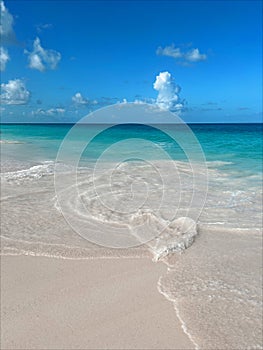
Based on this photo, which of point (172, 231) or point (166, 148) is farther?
point (166, 148)

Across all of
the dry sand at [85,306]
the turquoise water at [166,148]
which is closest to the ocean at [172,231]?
the dry sand at [85,306]

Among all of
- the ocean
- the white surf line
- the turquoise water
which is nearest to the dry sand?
the white surf line

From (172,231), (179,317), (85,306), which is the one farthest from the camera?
(172,231)

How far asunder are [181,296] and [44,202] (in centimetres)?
448

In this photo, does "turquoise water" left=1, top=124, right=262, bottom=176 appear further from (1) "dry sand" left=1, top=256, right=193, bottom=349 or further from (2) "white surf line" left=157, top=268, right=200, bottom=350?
(2) "white surf line" left=157, top=268, right=200, bottom=350

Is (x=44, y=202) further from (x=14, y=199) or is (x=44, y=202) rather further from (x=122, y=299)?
(x=122, y=299)

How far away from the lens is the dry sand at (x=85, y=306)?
3068mm

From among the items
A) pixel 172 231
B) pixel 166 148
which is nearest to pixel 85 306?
pixel 172 231

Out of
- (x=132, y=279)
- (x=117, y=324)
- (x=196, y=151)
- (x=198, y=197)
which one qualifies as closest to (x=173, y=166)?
(x=198, y=197)

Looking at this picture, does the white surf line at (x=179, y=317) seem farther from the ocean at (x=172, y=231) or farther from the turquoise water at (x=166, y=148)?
the turquoise water at (x=166, y=148)

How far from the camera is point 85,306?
3555mm

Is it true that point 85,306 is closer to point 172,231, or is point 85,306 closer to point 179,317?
point 179,317

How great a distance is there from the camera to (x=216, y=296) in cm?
380

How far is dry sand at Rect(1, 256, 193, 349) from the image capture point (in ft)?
10.1
